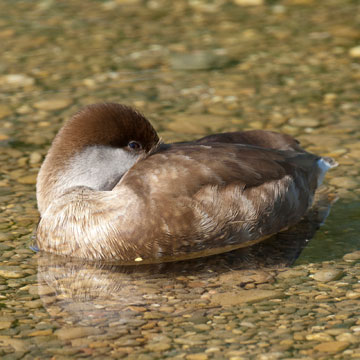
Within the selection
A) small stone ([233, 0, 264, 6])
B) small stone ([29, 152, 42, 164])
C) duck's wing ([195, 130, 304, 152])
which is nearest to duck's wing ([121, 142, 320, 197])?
duck's wing ([195, 130, 304, 152])

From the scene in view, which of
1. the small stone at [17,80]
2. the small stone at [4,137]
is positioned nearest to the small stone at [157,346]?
the small stone at [4,137]

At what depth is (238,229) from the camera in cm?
684

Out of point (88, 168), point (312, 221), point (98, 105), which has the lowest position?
point (312, 221)

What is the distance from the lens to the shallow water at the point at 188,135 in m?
5.66

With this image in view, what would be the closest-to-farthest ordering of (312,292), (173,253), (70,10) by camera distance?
(312,292) → (173,253) → (70,10)

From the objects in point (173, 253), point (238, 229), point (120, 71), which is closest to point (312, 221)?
point (238, 229)

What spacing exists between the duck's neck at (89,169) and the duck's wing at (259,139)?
0.97 meters

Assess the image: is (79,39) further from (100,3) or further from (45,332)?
(45,332)

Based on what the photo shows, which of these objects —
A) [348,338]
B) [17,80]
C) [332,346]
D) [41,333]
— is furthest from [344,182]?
[17,80]

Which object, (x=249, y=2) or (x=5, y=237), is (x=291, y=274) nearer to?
(x=5, y=237)

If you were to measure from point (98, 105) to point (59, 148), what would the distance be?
1.47ft

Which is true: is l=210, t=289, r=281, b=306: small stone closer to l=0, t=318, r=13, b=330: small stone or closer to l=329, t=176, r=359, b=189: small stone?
l=0, t=318, r=13, b=330: small stone

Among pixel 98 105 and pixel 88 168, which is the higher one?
pixel 98 105

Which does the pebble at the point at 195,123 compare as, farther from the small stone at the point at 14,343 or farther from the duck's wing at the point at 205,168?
the small stone at the point at 14,343
